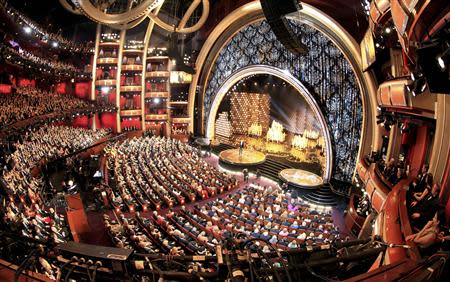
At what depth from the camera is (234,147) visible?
27141 millimetres

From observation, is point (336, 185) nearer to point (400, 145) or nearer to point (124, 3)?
point (400, 145)

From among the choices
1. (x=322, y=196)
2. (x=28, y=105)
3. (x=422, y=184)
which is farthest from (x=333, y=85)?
(x=28, y=105)

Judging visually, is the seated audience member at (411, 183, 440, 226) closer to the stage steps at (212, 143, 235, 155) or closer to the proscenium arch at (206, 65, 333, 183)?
the proscenium arch at (206, 65, 333, 183)

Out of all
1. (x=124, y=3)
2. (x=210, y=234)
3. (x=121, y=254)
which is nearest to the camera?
(x=121, y=254)

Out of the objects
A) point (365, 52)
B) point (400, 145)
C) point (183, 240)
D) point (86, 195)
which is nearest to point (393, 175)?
point (400, 145)

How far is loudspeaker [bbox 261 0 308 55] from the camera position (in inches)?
524

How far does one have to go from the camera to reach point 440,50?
3592 millimetres

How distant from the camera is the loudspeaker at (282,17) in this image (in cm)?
1331

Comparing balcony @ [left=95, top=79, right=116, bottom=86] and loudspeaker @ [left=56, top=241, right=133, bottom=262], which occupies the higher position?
balcony @ [left=95, top=79, right=116, bottom=86]

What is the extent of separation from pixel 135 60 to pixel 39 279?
33.3m

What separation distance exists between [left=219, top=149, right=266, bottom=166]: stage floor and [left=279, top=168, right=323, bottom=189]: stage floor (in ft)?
8.93

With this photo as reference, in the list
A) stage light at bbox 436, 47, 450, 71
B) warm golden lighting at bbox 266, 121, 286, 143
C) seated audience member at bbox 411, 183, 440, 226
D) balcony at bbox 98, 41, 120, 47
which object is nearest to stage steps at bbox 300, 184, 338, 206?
warm golden lighting at bbox 266, 121, 286, 143

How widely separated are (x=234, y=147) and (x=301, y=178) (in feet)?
30.6

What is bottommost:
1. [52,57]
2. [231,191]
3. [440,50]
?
[231,191]
